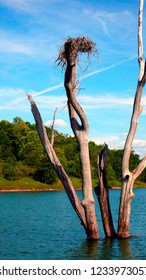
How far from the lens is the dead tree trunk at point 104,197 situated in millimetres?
22188

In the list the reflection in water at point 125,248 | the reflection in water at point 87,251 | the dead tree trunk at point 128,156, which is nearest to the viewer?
the reflection in water at point 87,251

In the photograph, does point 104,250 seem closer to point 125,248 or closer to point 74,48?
point 125,248

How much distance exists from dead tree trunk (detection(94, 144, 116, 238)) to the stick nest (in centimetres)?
478

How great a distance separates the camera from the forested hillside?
112 metres

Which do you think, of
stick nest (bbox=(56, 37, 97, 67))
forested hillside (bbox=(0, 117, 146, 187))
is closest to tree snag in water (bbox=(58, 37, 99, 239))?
stick nest (bbox=(56, 37, 97, 67))

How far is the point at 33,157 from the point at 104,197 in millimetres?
97592

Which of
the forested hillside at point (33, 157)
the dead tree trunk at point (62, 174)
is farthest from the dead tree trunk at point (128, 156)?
the forested hillside at point (33, 157)

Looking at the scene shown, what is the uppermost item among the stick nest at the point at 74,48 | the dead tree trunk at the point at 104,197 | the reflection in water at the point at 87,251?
the stick nest at the point at 74,48

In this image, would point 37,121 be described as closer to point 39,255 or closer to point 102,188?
point 102,188

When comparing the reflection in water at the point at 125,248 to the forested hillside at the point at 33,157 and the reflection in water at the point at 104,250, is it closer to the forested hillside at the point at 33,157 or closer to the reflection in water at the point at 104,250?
the reflection in water at the point at 104,250

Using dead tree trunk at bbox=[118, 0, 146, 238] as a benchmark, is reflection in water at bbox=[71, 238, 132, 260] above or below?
below

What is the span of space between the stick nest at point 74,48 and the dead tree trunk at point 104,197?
4775 millimetres

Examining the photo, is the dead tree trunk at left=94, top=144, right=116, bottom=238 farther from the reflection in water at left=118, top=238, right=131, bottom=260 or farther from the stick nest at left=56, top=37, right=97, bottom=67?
the stick nest at left=56, top=37, right=97, bottom=67
